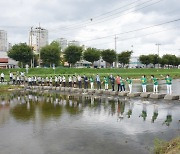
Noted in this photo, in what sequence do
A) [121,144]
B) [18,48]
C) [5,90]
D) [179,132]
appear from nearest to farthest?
[121,144], [179,132], [5,90], [18,48]

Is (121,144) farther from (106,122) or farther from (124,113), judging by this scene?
(124,113)

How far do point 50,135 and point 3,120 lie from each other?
485 cm

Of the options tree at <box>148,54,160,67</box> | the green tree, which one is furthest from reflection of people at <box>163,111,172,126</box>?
the green tree

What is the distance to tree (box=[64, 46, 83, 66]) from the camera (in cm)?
7469

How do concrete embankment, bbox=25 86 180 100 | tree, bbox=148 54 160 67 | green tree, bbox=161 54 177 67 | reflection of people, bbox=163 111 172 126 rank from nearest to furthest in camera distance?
reflection of people, bbox=163 111 172 126
concrete embankment, bbox=25 86 180 100
tree, bbox=148 54 160 67
green tree, bbox=161 54 177 67

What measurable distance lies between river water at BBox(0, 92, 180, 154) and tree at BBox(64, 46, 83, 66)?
5764cm

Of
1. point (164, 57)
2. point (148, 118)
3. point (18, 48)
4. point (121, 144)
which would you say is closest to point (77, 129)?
point (121, 144)

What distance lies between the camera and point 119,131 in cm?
1162

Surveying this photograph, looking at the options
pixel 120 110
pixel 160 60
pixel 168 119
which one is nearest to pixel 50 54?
pixel 160 60

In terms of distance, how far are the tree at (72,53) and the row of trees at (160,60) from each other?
3238 cm

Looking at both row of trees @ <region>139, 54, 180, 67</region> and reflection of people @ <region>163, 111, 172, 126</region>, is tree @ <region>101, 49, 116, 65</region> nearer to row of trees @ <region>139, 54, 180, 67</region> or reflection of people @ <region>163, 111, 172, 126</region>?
row of trees @ <region>139, 54, 180, 67</region>

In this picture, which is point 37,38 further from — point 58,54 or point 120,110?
point 120,110

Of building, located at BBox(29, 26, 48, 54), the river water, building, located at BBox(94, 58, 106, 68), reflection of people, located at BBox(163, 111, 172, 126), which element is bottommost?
the river water

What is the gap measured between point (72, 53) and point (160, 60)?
4325 centimetres
